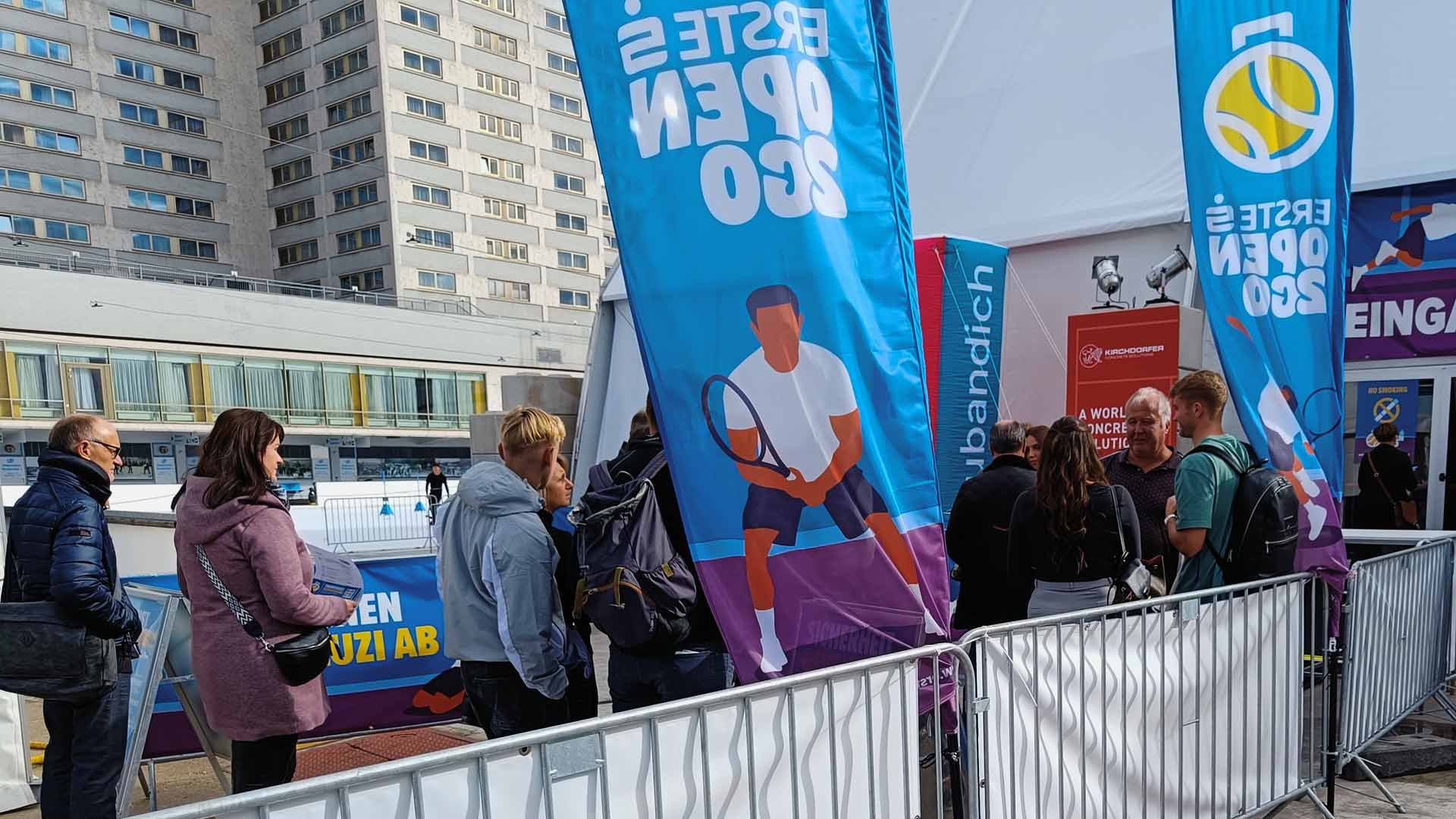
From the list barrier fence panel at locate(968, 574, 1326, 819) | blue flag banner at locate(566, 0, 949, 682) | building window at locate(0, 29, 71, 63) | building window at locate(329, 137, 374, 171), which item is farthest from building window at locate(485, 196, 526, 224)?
blue flag banner at locate(566, 0, 949, 682)

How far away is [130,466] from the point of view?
3488 centimetres

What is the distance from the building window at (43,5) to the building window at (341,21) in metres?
11.8

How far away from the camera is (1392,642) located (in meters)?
4.73

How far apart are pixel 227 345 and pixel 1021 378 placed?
36.1 meters

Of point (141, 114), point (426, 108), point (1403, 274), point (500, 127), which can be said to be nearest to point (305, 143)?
point (426, 108)

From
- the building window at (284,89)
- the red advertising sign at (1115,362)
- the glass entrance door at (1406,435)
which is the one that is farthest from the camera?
the building window at (284,89)

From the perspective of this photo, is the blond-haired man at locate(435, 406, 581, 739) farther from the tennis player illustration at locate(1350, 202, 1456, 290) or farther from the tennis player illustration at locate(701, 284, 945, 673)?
the tennis player illustration at locate(1350, 202, 1456, 290)

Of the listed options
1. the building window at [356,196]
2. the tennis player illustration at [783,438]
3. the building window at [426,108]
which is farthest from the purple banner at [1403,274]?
the building window at [426,108]

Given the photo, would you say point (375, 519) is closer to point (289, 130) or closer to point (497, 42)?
point (289, 130)

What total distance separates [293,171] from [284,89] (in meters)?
4.76

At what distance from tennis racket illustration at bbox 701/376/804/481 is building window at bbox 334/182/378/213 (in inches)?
2087

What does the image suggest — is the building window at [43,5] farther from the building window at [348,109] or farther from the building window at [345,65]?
the building window at [348,109]

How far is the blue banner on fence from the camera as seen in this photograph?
200 inches

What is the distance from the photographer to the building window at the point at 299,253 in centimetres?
5484
